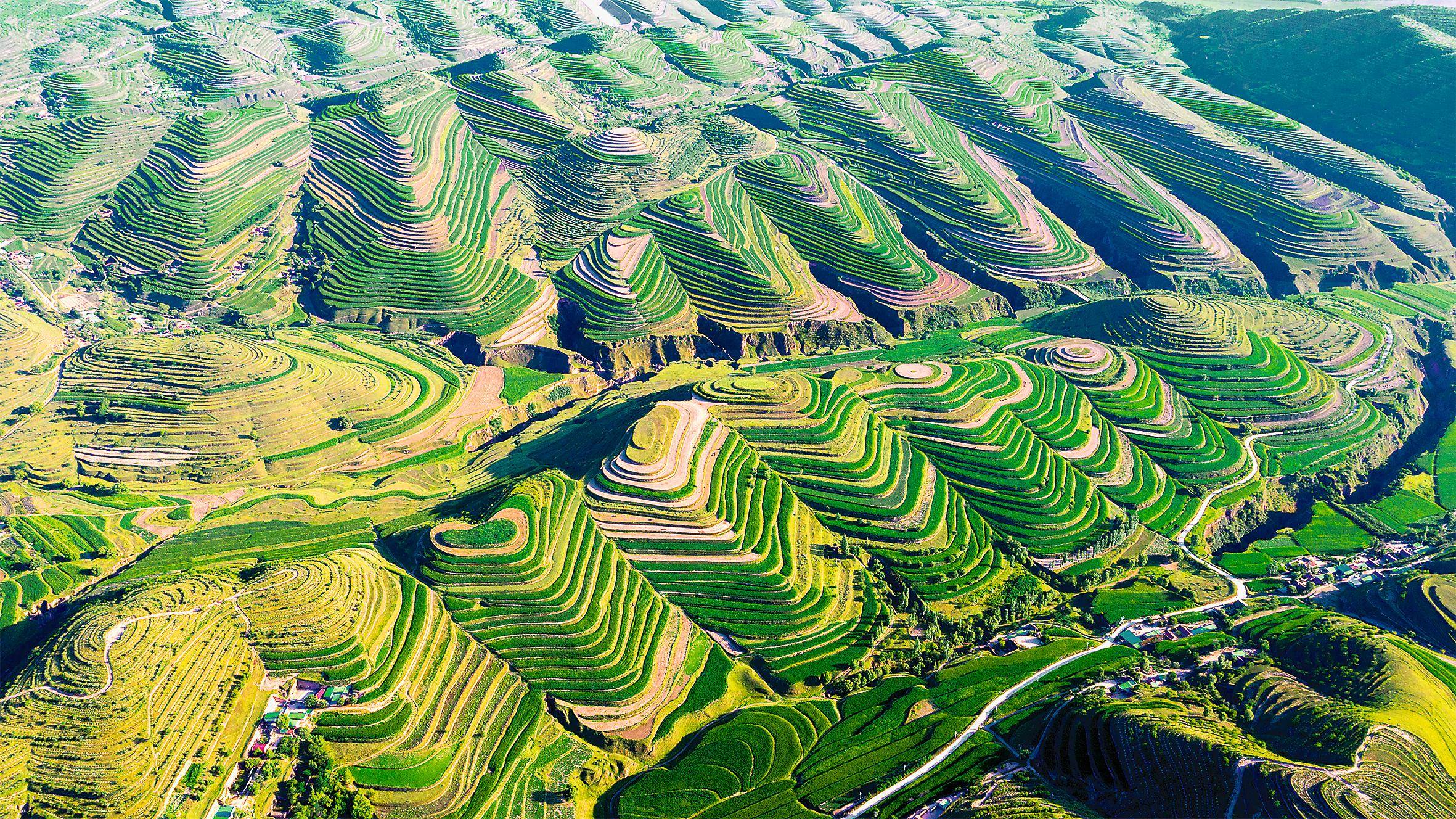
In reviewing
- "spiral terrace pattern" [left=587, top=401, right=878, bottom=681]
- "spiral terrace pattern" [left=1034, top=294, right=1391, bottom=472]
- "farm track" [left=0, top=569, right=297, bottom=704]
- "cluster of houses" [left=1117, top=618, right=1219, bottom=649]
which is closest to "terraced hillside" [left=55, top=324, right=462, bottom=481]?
"farm track" [left=0, top=569, right=297, bottom=704]

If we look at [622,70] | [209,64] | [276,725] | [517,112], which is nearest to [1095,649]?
[276,725]

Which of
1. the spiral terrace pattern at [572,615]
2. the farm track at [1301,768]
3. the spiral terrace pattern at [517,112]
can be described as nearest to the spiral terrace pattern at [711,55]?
the spiral terrace pattern at [517,112]

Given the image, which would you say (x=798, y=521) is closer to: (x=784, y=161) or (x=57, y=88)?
(x=784, y=161)

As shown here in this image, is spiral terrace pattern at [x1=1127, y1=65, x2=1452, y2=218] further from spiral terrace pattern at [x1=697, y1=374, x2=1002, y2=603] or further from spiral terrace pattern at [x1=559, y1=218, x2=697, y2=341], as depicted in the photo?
spiral terrace pattern at [x1=559, y1=218, x2=697, y2=341]

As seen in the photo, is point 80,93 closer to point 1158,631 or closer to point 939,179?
point 939,179

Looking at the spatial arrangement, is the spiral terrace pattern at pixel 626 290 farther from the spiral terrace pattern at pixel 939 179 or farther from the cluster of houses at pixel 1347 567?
the cluster of houses at pixel 1347 567

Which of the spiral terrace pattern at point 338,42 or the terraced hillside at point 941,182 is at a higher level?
the terraced hillside at point 941,182

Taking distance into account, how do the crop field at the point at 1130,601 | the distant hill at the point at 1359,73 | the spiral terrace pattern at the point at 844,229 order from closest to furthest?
the crop field at the point at 1130,601 → the spiral terrace pattern at the point at 844,229 → the distant hill at the point at 1359,73
